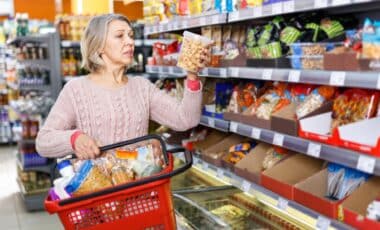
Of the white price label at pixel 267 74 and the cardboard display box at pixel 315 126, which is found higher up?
the white price label at pixel 267 74

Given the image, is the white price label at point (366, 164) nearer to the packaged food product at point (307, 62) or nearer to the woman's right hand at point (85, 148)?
the packaged food product at point (307, 62)

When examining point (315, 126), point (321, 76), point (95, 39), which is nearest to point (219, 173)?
point (315, 126)

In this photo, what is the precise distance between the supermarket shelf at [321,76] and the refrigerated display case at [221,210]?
33.1 inches

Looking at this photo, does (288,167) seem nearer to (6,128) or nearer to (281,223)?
(281,223)

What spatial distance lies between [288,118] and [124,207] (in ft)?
3.44

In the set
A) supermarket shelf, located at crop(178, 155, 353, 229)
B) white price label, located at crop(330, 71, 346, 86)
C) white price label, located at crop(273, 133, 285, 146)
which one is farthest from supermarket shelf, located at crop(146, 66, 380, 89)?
supermarket shelf, located at crop(178, 155, 353, 229)

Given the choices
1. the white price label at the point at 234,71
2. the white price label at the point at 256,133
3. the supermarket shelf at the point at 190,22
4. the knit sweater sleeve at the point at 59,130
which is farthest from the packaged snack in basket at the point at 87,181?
the supermarket shelf at the point at 190,22

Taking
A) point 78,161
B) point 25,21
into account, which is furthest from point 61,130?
point 25,21

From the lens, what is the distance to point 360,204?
2088mm

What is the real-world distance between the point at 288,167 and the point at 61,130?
3.89 ft

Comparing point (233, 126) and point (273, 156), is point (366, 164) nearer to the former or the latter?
point (273, 156)

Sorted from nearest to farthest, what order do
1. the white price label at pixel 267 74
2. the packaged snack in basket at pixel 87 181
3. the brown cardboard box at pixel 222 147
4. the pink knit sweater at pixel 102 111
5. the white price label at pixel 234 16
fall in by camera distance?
the packaged snack in basket at pixel 87 181 → the pink knit sweater at pixel 102 111 → the white price label at pixel 267 74 → the white price label at pixel 234 16 → the brown cardboard box at pixel 222 147

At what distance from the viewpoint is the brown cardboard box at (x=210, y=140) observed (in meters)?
3.58

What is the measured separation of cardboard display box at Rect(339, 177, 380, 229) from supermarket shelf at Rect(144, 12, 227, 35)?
1289 mm
